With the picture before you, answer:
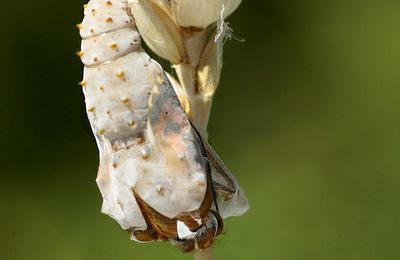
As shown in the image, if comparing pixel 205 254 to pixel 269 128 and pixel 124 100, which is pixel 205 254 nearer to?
pixel 124 100

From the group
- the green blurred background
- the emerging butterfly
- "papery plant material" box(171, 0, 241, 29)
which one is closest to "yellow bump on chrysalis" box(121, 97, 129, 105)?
the emerging butterfly

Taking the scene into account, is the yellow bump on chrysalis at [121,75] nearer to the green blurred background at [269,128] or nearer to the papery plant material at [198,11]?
the papery plant material at [198,11]

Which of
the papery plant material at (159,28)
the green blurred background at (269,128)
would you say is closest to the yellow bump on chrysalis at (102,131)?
the papery plant material at (159,28)

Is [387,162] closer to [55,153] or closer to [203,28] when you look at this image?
[55,153]

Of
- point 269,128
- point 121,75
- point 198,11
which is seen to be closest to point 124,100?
point 121,75

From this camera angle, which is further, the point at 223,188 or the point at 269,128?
the point at 269,128

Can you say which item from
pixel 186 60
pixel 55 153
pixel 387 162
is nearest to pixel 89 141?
pixel 55 153

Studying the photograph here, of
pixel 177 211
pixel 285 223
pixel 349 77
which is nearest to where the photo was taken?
pixel 177 211
